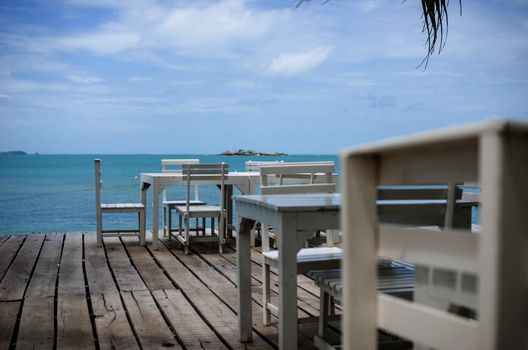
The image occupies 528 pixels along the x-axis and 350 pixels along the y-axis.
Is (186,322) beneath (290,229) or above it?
beneath

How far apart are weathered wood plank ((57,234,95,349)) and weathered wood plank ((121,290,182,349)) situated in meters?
0.26

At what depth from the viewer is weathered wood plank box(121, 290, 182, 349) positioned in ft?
10.9

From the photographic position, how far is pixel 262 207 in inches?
115

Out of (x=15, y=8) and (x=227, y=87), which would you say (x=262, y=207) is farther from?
(x=227, y=87)

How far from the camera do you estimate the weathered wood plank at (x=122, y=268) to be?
481cm

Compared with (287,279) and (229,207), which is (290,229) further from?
(229,207)

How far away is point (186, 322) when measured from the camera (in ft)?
12.2

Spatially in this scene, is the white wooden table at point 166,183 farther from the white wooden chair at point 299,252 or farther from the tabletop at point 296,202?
the tabletop at point 296,202

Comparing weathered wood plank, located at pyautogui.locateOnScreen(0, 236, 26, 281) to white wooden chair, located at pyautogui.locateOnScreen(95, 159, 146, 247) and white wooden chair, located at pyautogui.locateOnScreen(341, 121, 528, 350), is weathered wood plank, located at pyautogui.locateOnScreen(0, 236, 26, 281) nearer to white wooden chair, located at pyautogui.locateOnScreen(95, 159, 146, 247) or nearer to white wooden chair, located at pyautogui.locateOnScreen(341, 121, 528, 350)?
white wooden chair, located at pyautogui.locateOnScreen(95, 159, 146, 247)

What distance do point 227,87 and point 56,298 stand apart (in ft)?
224

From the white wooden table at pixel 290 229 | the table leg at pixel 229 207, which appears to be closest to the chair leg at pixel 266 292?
the white wooden table at pixel 290 229

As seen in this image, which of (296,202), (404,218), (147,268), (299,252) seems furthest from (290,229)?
(147,268)

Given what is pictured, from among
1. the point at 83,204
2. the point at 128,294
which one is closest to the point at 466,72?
the point at 83,204

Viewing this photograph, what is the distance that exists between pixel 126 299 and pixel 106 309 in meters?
0.30
